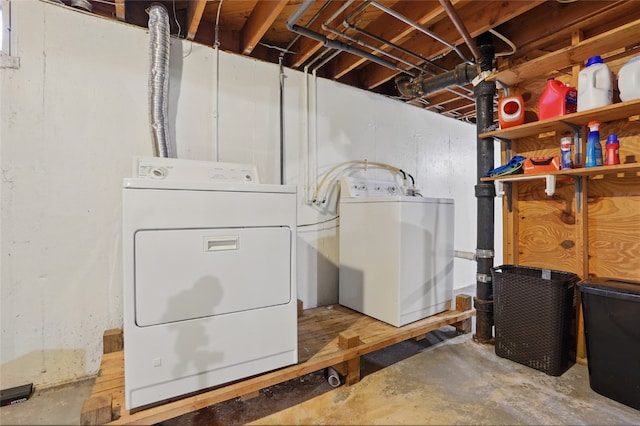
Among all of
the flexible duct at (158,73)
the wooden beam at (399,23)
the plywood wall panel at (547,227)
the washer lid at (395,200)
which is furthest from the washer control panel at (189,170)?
the plywood wall panel at (547,227)

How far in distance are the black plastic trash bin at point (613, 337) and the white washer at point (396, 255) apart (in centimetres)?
88

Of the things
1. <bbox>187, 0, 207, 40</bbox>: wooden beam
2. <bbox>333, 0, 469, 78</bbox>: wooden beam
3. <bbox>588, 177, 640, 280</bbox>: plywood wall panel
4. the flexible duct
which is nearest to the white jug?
<bbox>588, 177, 640, 280</bbox>: plywood wall panel

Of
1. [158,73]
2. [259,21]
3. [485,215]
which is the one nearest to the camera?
[158,73]

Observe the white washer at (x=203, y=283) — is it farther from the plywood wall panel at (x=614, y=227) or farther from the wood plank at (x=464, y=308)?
the plywood wall panel at (x=614, y=227)

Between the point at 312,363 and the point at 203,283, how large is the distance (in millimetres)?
761

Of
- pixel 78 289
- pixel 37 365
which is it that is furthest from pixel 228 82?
pixel 37 365

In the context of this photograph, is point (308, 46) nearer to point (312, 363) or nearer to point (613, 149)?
point (613, 149)

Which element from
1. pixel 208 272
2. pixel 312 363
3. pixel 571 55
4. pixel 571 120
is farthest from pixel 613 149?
pixel 208 272

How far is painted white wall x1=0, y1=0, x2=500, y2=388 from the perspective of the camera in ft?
5.52

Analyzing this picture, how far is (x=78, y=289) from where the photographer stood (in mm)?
1822

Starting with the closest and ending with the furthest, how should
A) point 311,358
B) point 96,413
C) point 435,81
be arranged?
point 96,413
point 311,358
point 435,81

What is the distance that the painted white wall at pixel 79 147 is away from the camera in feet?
5.52

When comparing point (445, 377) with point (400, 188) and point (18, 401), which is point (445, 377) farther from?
point (18, 401)

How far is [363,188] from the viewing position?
8.84 feet
